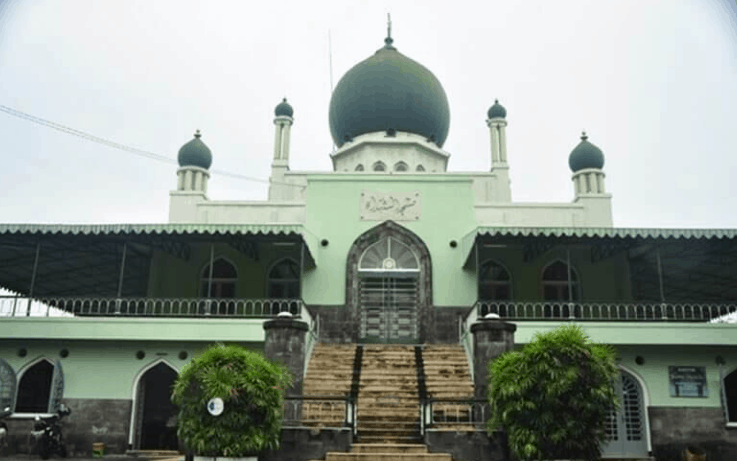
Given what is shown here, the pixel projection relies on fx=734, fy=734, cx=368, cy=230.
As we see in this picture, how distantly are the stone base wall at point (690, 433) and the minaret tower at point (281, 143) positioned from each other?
489 inches

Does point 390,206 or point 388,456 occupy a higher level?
point 390,206

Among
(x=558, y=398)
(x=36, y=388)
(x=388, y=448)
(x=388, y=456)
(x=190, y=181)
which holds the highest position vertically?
(x=190, y=181)

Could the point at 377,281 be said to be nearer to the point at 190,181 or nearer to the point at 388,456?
the point at 190,181

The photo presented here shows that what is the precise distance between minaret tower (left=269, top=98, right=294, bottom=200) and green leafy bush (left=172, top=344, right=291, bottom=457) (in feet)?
38.0

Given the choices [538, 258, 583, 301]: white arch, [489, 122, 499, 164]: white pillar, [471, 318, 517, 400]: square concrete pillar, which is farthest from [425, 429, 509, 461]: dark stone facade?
[489, 122, 499, 164]: white pillar

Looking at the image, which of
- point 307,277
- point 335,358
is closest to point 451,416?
point 335,358

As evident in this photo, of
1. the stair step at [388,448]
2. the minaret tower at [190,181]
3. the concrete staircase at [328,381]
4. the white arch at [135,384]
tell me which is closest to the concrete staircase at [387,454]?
the stair step at [388,448]

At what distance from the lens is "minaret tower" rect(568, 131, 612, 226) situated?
20.7 metres

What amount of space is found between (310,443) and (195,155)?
12.1 metres

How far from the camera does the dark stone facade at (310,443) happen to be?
12.1 meters

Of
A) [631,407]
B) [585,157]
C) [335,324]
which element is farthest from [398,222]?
[631,407]

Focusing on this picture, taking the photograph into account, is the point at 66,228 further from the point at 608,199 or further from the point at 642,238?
the point at 608,199

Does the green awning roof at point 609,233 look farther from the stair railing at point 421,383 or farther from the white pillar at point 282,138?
the white pillar at point 282,138

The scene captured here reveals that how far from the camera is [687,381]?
52.0 ft
